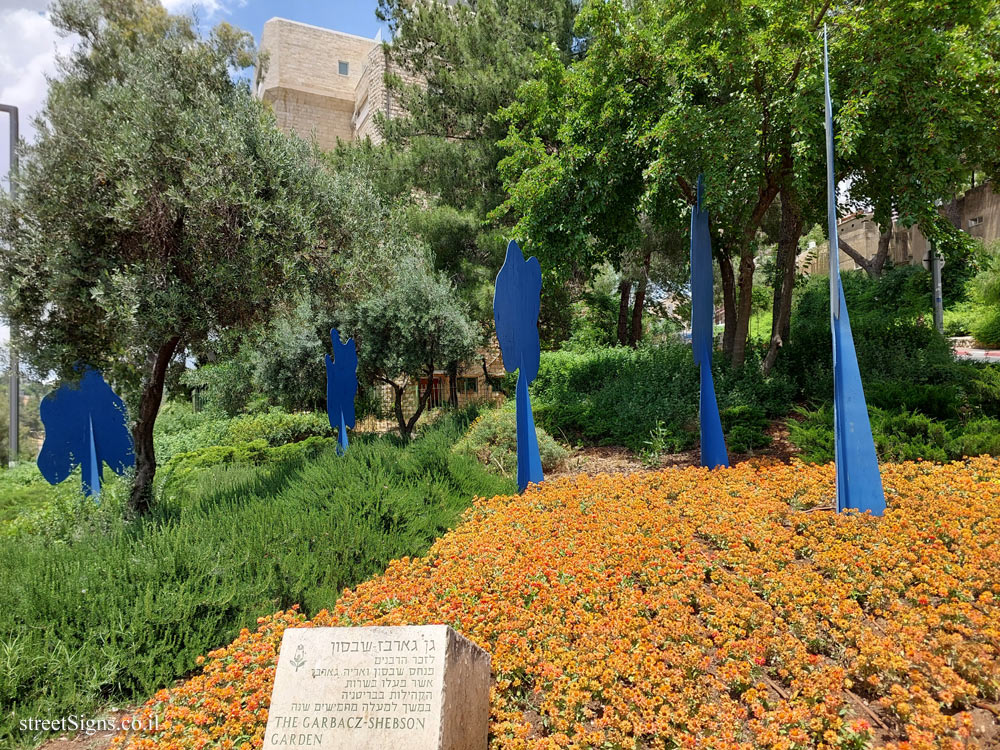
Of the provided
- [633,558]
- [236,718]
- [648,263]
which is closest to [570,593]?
[633,558]

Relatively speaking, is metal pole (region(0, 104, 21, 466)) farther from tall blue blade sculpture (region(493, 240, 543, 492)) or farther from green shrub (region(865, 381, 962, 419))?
green shrub (region(865, 381, 962, 419))

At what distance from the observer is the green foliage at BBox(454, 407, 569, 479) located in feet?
27.5

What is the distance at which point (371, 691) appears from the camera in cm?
225

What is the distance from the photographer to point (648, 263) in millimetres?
15945

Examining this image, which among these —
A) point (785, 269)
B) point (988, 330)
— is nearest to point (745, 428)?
point (785, 269)

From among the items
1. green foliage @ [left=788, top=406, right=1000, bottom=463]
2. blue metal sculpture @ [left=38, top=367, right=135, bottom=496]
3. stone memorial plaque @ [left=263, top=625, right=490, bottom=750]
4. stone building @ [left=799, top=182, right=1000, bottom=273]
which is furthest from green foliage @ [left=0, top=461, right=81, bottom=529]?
stone building @ [left=799, top=182, right=1000, bottom=273]

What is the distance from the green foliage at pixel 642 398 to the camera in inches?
354

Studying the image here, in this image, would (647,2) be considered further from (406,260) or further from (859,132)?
(406,260)

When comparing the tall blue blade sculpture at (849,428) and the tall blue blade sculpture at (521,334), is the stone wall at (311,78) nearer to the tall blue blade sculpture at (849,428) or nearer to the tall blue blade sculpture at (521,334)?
the tall blue blade sculpture at (521,334)

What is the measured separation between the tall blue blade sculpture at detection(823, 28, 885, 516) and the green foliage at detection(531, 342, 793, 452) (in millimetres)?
3084

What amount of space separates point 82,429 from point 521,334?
4864mm
